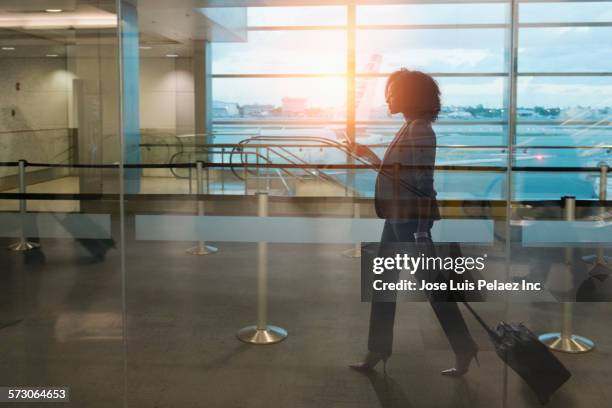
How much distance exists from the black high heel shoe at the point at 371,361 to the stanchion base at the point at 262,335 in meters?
0.48

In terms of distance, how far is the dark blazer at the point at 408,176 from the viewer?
3.50 meters

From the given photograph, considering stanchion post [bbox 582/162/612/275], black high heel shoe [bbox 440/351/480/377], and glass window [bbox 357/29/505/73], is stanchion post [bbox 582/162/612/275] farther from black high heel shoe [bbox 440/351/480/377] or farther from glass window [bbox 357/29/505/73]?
glass window [bbox 357/29/505/73]

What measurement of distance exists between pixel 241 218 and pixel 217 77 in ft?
2.82

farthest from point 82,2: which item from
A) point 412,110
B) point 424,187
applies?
point 424,187

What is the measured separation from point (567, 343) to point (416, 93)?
6.29 feet

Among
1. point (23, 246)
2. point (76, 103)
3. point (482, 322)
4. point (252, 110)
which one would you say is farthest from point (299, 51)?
point (23, 246)

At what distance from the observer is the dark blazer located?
11.5ft

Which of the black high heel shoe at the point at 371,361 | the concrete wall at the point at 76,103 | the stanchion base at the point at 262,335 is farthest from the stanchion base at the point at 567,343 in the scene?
the concrete wall at the point at 76,103

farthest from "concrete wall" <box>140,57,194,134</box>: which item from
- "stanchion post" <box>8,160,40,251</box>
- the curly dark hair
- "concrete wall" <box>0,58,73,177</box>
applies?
"stanchion post" <box>8,160,40,251</box>

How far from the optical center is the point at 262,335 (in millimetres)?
3893

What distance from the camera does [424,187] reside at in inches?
140

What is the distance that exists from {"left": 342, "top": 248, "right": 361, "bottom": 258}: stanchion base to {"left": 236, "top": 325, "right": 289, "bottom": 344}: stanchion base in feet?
2.14

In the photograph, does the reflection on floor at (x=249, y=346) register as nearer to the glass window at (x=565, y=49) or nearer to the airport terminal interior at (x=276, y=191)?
the airport terminal interior at (x=276, y=191)

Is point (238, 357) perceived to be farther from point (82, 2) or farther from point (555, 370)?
point (82, 2)
